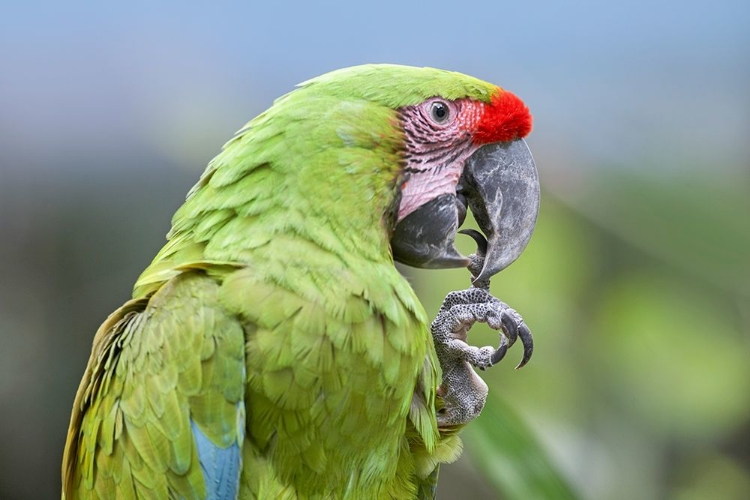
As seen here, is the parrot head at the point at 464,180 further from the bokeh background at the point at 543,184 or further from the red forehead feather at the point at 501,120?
the bokeh background at the point at 543,184

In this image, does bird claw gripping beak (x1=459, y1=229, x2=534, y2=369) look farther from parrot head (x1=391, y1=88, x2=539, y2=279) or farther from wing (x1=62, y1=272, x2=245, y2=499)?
wing (x1=62, y1=272, x2=245, y2=499)

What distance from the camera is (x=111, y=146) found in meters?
1.96

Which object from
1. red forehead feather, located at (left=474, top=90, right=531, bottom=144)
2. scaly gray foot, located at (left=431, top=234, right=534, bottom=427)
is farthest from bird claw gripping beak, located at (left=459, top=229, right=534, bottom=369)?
red forehead feather, located at (left=474, top=90, right=531, bottom=144)

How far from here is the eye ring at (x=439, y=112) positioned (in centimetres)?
114

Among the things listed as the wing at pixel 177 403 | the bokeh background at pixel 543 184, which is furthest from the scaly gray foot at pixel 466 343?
the bokeh background at pixel 543 184

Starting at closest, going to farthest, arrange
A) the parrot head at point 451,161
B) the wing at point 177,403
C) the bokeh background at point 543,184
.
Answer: the wing at point 177,403
the parrot head at point 451,161
the bokeh background at point 543,184

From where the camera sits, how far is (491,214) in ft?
3.91

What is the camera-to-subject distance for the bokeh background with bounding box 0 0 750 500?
195 centimetres

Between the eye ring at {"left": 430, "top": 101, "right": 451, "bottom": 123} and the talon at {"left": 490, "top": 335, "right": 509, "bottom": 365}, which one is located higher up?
the eye ring at {"left": 430, "top": 101, "right": 451, "bottom": 123}

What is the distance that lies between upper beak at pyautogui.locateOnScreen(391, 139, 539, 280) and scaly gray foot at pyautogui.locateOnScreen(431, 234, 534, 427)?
0.07 m

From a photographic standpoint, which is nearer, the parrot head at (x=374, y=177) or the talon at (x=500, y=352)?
the parrot head at (x=374, y=177)

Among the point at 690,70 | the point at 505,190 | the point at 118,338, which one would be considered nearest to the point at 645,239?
the point at 690,70

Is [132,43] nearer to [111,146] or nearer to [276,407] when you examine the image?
[111,146]

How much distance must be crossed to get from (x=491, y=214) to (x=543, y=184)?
1.03 meters
